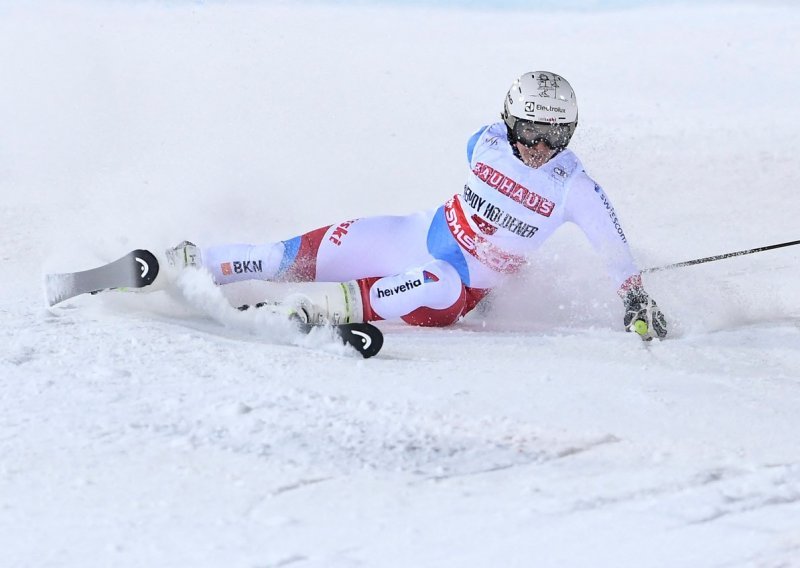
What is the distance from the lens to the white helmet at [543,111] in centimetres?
423

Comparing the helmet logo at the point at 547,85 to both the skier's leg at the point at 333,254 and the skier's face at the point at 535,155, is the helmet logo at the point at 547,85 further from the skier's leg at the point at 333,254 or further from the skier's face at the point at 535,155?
the skier's leg at the point at 333,254

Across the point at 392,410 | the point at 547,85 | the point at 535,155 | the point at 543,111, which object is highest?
the point at 547,85

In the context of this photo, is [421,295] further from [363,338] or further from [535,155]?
[535,155]

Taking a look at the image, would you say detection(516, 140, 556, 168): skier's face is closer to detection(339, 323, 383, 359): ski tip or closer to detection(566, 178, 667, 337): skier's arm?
detection(566, 178, 667, 337): skier's arm

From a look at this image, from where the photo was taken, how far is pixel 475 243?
14.5 feet

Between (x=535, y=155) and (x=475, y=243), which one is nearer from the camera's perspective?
(x=535, y=155)

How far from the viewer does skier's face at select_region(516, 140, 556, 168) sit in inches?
169

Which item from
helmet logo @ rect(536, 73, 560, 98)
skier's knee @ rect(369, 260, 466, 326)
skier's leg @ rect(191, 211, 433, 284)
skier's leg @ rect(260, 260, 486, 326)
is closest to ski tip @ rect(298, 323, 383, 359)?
skier's leg @ rect(260, 260, 486, 326)

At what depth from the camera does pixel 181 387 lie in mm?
3111

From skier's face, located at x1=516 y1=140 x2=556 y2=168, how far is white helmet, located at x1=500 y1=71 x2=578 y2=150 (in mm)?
22

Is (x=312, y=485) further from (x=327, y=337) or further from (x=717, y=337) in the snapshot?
(x=717, y=337)

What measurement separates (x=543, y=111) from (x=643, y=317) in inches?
37.4

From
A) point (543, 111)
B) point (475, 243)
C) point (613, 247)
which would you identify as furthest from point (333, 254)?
point (613, 247)

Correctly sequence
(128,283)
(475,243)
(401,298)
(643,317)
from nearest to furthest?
(128,283) → (643,317) → (401,298) → (475,243)
